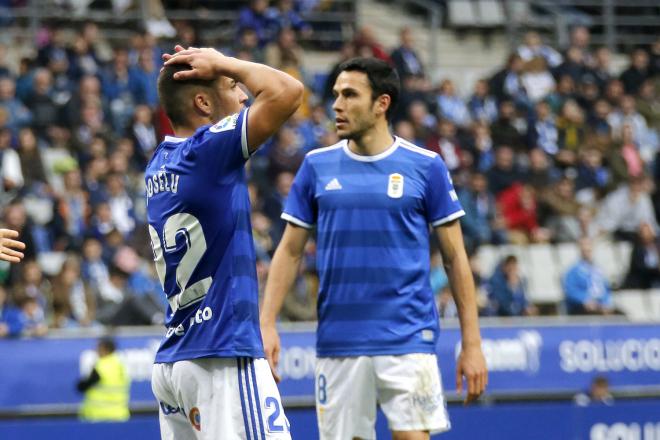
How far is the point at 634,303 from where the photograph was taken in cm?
1772

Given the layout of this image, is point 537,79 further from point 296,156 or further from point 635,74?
point 296,156

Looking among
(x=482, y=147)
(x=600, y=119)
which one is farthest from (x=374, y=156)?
(x=600, y=119)

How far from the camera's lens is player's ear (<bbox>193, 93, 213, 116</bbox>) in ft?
18.1

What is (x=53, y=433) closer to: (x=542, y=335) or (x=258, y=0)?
(x=542, y=335)

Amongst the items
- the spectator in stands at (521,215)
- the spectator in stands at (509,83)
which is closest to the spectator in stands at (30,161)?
the spectator in stands at (521,215)

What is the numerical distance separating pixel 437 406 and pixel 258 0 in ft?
41.9

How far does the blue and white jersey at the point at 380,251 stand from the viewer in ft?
23.8

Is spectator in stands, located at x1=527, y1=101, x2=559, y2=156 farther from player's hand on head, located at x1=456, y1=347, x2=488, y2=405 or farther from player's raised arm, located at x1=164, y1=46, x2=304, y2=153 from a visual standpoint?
player's raised arm, located at x1=164, y1=46, x2=304, y2=153

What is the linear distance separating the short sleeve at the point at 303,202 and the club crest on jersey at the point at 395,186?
43cm

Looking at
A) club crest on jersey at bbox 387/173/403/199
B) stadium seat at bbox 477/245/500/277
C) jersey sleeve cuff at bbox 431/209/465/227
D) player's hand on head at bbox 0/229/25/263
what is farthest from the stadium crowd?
player's hand on head at bbox 0/229/25/263

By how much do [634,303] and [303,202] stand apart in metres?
11.0

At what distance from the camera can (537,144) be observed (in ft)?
64.3

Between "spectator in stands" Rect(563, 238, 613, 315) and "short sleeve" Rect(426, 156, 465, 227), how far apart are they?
9660 millimetres

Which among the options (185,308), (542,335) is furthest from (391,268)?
(542,335)
